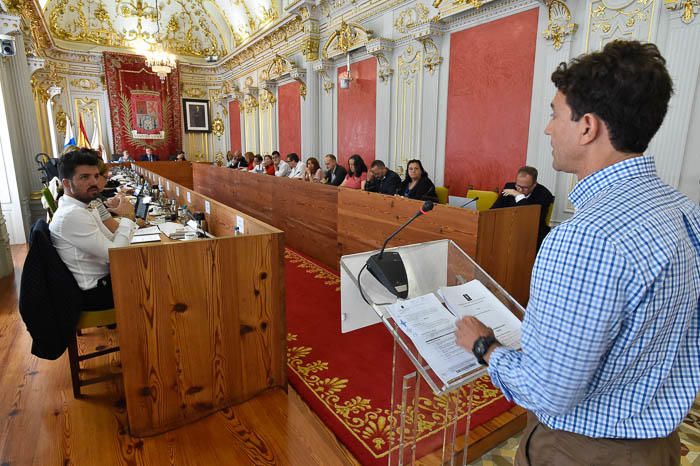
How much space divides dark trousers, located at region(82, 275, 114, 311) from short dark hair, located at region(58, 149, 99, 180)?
1.93 ft

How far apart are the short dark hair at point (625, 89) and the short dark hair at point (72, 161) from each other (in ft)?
7.37

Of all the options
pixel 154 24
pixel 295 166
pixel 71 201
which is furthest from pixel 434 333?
pixel 154 24

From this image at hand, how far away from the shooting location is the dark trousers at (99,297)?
1896 millimetres

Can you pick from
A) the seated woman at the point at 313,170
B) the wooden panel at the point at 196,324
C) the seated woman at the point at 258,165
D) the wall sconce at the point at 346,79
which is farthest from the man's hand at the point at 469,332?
the seated woman at the point at 258,165

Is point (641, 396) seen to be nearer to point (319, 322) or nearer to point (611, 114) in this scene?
point (611, 114)

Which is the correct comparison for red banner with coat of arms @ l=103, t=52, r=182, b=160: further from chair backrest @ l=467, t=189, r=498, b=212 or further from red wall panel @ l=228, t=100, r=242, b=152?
chair backrest @ l=467, t=189, r=498, b=212

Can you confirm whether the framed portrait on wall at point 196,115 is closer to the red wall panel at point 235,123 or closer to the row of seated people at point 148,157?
the row of seated people at point 148,157

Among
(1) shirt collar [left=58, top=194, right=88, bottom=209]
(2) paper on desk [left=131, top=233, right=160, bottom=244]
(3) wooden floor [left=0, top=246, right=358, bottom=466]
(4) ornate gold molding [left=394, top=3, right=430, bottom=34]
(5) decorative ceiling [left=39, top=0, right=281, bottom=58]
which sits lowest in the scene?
(3) wooden floor [left=0, top=246, right=358, bottom=466]

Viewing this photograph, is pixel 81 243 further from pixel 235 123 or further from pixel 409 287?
pixel 235 123

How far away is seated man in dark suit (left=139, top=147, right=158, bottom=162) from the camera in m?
11.2

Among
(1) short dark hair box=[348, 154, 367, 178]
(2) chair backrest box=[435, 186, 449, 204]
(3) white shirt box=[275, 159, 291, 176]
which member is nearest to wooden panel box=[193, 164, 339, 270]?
(1) short dark hair box=[348, 154, 367, 178]

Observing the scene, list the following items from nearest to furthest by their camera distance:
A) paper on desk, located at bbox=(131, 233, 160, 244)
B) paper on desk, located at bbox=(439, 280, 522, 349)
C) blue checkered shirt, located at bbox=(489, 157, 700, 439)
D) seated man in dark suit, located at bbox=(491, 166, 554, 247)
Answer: blue checkered shirt, located at bbox=(489, 157, 700, 439), paper on desk, located at bbox=(439, 280, 522, 349), paper on desk, located at bbox=(131, 233, 160, 244), seated man in dark suit, located at bbox=(491, 166, 554, 247)

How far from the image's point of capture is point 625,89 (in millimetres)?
656

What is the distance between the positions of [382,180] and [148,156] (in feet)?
29.7
